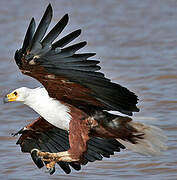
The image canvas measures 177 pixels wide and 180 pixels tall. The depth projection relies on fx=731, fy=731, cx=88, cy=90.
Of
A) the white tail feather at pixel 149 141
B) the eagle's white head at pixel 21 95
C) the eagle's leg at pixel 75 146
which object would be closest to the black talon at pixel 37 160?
the eagle's leg at pixel 75 146

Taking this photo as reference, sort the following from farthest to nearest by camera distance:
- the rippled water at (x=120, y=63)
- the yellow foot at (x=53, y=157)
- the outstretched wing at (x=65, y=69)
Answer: the rippled water at (x=120, y=63)
the yellow foot at (x=53, y=157)
the outstretched wing at (x=65, y=69)

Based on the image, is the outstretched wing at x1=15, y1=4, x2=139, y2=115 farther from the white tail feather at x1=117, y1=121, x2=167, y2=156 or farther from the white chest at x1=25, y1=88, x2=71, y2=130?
the white tail feather at x1=117, y1=121, x2=167, y2=156

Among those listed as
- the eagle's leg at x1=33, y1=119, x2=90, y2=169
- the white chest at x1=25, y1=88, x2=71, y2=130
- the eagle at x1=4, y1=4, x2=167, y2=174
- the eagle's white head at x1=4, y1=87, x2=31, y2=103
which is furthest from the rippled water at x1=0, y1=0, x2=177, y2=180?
the eagle's white head at x1=4, y1=87, x2=31, y2=103

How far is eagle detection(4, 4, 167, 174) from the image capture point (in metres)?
5.98

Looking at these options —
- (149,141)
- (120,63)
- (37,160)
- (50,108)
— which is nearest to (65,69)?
(50,108)

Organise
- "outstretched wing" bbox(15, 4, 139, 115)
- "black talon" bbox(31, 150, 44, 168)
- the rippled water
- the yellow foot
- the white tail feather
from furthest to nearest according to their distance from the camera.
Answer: the rippled water → "black talon" bbox(31, 150, 44, 168) → the white tail feather → the yellow foot → "outstretched wing" bbox(15, 4, 139, 115)

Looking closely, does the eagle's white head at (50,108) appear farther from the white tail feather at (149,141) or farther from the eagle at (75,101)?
the white tail feather at (149,141)

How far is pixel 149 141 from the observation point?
6.58 metres

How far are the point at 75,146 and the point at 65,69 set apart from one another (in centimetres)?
75

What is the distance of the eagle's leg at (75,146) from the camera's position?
6344mm

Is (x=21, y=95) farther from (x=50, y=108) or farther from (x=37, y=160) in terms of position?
(x=37, y=160)

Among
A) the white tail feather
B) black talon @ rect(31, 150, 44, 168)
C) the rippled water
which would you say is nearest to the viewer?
the white tail feather

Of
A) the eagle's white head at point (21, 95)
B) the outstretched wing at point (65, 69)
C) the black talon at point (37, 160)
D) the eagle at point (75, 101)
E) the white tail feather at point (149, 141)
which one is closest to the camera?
the outstretched wing at point (65, 69)

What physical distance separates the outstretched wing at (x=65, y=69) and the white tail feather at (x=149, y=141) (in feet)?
0.81
